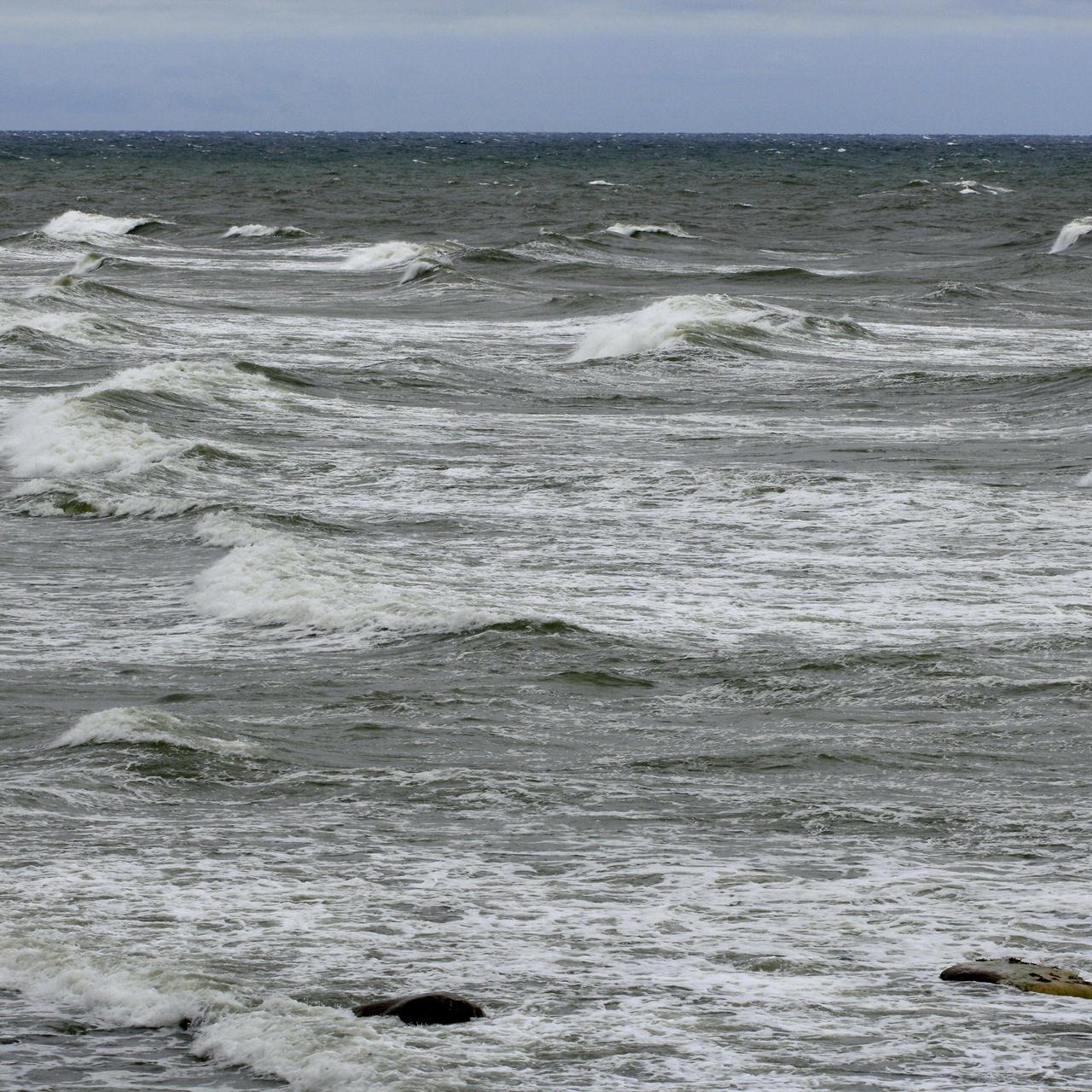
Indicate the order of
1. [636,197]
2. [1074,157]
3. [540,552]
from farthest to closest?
[1074,157] < [636,197] < [540,552]

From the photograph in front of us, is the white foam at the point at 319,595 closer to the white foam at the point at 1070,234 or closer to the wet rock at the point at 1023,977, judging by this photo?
the wet rock at the point at 1023,977

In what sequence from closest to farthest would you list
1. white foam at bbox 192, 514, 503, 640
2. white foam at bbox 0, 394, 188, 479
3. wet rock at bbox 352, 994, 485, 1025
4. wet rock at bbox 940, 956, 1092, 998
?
wet rock at bbox 352, 994, 485, 1025 → wet rock at bbox 940, 956, 1092, 998 → white foam at bbox 192, 514, 503, 640 → white foam at bbox 0, 394, 188, 479

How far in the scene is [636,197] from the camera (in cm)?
7506

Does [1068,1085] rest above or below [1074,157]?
below

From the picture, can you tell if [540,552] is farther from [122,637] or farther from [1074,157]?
[1074,157]

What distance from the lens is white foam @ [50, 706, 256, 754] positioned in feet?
29.9

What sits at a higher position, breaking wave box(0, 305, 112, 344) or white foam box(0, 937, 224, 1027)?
breaking wave box(0, 305, 112, 344)

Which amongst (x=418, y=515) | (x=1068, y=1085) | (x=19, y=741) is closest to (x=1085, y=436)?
(x=418, y=515)

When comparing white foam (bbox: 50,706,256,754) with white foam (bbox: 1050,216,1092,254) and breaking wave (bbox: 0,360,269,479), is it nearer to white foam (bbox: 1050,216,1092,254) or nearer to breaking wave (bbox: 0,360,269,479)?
breaking wave (bbox: 0,360,269,479)

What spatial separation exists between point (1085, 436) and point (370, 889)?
1408 centimetres

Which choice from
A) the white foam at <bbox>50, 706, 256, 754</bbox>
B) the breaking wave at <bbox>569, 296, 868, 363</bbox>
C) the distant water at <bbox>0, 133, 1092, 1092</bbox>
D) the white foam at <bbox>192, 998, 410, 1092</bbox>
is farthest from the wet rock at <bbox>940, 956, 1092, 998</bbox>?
the breaking wave at <bbox>569, 296, 868, 363</bbox>

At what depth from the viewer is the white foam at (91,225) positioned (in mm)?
57219

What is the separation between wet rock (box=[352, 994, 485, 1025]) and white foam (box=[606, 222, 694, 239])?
5045cm

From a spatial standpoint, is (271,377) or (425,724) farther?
(271,377)
